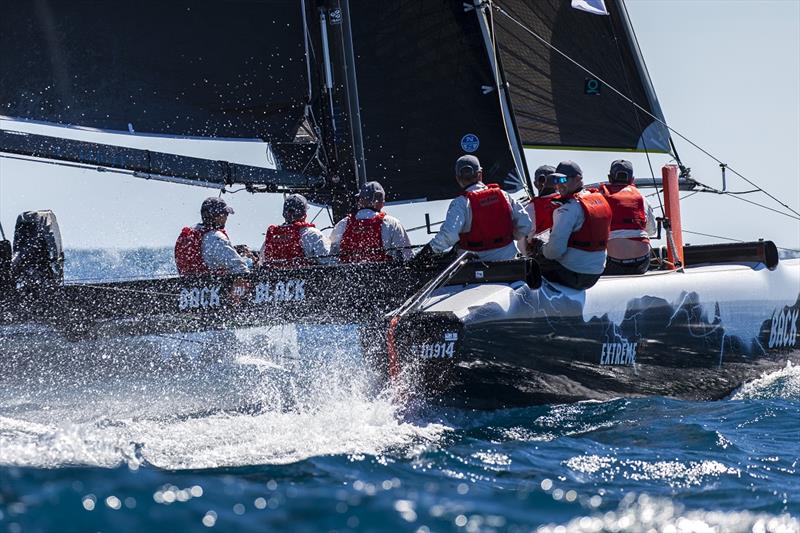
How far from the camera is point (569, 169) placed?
554 centimetres

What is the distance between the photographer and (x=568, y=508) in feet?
10.2

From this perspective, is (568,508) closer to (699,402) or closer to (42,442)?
(42,442)

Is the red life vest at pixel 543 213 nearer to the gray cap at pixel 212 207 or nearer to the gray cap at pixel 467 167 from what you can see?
the gray cap at pixel 467 167

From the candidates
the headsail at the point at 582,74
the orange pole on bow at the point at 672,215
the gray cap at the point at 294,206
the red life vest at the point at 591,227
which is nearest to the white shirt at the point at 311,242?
the gray cap at the point at 294,206

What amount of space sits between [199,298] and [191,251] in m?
1.02

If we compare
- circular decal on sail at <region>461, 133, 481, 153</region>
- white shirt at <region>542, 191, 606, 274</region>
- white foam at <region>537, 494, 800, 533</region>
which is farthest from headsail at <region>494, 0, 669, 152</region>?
white foam at <region>537, 494, 800, 533</region>

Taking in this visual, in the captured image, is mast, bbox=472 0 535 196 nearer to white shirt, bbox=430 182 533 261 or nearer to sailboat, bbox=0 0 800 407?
sailboat, bbox=0 0 800 407

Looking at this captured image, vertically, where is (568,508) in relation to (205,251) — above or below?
below

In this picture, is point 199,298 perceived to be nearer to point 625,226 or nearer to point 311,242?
point 311,242

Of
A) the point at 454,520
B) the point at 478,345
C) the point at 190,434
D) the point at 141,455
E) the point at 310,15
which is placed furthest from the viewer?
the point at 310,15

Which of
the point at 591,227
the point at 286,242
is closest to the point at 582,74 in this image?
the point at 286,242

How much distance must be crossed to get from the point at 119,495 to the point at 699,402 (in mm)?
3827

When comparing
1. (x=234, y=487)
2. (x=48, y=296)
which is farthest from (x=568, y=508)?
(x=48, y=296)

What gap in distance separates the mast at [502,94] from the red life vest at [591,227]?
2.68m
